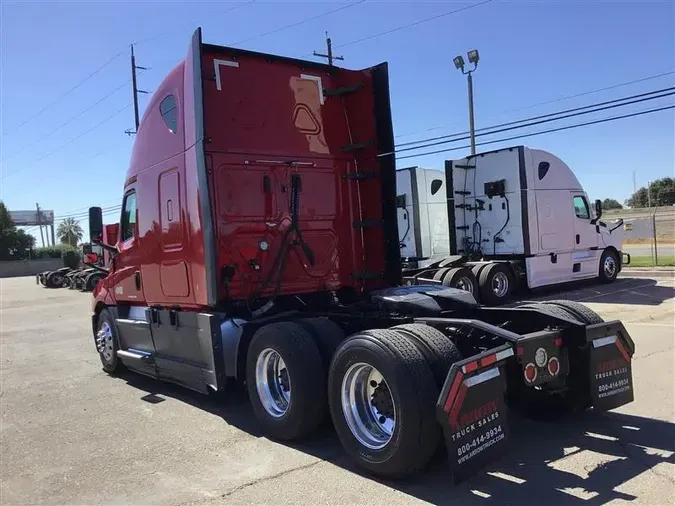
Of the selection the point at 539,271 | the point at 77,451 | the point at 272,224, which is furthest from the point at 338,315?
the point at 539,271

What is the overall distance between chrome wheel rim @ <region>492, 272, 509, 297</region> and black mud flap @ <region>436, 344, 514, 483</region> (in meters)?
10.2

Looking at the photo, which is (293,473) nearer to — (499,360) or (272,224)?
(499,360)

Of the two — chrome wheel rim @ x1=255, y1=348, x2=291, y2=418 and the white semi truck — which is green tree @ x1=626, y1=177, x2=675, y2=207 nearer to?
the white semi truck

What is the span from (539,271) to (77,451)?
39.8 feet

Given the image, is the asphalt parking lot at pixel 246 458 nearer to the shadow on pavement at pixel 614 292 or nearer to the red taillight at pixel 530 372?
the red taillight at pixel 530 372

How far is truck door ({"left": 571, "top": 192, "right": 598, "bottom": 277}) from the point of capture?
15.5 m

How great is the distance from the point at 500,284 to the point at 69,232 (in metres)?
134

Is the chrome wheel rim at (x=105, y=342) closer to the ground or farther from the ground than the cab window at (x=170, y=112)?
closer to the ground

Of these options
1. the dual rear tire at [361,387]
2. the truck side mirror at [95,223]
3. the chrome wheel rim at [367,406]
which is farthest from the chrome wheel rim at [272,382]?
the truck side mirror at [95,223]

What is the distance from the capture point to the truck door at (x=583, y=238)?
15.5 meters

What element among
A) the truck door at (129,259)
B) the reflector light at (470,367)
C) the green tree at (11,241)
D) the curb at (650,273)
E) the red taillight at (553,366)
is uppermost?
the green tree at (11,241)

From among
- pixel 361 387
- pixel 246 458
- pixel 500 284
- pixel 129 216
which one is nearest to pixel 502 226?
pixel 500 284

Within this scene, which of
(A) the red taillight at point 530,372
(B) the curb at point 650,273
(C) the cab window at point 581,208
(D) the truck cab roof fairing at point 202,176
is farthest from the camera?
(B) the curb at point 650,273

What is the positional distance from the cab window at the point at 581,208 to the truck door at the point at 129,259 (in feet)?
39.3
